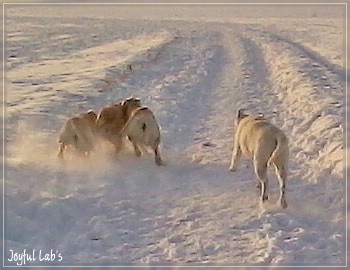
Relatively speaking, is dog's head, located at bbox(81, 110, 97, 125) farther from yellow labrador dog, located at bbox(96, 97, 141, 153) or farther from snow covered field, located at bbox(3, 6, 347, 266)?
snow covered field, located at bbox(3, 6, 347, 266)

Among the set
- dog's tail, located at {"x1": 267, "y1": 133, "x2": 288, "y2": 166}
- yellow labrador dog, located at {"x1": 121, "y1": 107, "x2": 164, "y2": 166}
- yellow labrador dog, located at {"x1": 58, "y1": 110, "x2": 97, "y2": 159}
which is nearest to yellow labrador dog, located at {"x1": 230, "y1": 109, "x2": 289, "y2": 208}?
dog's tail, located at {"x1": 267, "y1": 133, "x2": 288, "y2": 166}

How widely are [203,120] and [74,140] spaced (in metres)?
2.26

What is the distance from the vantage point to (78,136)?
275 inches

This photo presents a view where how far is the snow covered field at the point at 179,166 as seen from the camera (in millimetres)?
5293

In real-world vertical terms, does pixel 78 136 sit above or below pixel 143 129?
below

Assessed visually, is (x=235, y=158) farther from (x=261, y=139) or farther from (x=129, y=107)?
(x=129, y=107)

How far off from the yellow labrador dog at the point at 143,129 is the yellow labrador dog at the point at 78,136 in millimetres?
362

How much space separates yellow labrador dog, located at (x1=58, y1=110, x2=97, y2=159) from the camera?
6969mm

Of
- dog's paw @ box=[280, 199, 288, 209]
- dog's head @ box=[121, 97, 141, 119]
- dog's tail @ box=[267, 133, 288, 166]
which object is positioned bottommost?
dog's paw @ box=[280, 199, 288, 209]

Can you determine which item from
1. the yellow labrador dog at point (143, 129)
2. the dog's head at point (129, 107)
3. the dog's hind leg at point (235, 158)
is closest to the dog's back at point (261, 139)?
the dog's hind leg at point (235, 158)

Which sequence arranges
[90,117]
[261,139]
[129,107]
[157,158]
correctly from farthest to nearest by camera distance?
[129,107] → [90,117] → [157,158] → [261,139]

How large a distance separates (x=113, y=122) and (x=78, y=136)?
1.42ft

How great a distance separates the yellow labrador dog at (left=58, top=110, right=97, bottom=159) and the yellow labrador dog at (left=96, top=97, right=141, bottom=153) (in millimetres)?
156

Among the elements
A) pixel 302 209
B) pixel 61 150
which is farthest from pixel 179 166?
pixel 302 209
